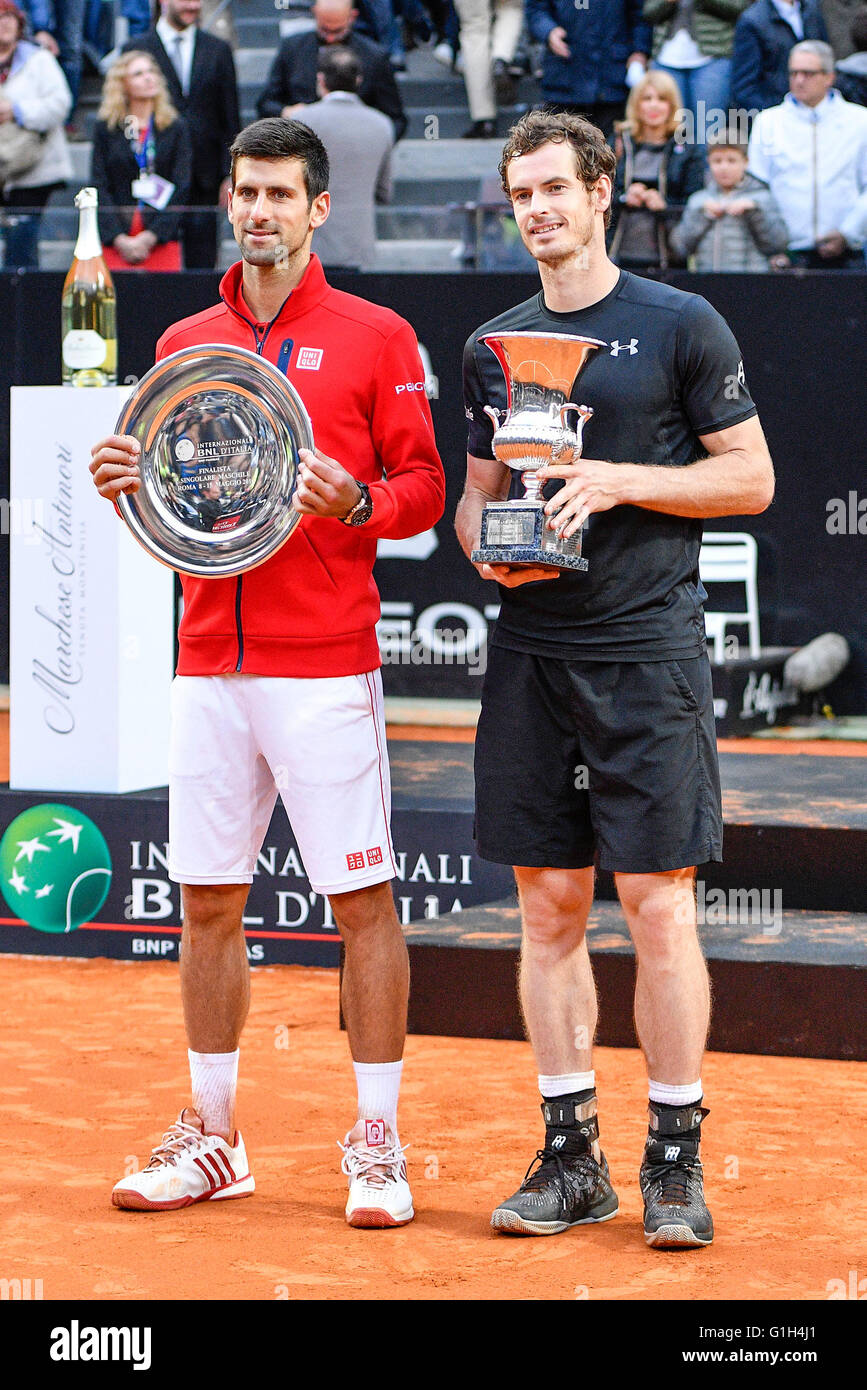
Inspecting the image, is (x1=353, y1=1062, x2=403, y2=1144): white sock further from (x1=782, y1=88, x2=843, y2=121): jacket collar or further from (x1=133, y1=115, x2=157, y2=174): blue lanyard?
(x1=133, y1=115, x2=157, y2=174): blue lanyard

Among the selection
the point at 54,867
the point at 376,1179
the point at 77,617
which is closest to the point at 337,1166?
the point at 376,1179

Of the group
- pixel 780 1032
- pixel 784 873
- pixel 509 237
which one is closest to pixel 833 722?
pixel 509 237

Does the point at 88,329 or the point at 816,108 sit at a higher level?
the point at 816,108

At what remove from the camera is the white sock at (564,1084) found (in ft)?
11.8

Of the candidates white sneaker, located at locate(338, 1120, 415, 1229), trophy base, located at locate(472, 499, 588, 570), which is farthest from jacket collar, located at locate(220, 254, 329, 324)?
white sneaker, located at locate(338, 1120, 415, 1229)

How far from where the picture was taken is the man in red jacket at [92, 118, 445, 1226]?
3.57 metres

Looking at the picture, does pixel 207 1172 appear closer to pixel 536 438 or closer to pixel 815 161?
pixel 536 438

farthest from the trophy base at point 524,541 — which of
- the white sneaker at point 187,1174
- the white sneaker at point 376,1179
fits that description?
the white sneaker at point 187,1174

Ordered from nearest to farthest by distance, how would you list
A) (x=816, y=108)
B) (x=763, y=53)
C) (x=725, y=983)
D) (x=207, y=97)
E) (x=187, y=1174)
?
(x=187, y=1174) → (x=725, y=983) → (x=816, y=108) → (x=763, y=53) → (x=207, y=97)

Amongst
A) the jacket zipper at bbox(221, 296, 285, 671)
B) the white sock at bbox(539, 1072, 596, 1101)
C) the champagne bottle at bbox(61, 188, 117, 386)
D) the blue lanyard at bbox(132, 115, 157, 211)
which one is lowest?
the white sock at bbox(539, 1072, 596, 1101)

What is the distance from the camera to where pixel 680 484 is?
11.0 feet

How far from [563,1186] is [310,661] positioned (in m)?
1.08

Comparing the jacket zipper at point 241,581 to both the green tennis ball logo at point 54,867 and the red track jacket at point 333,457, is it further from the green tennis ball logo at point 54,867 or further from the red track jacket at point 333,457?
the green tennis ball logo at point 54,867

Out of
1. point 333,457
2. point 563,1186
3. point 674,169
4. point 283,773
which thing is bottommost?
point 563,1186
